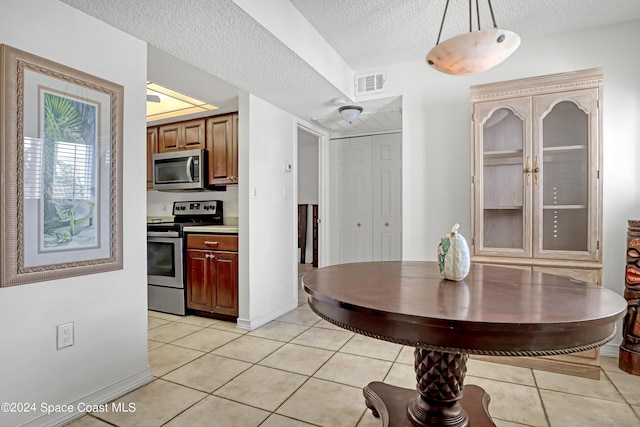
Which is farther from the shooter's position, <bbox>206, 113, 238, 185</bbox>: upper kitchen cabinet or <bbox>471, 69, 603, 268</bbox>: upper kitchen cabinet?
<bbox>206, 113, 238, 185</bbox>: upper kitchen cabinet

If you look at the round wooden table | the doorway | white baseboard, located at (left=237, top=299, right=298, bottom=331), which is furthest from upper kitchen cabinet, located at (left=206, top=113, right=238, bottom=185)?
the doorway

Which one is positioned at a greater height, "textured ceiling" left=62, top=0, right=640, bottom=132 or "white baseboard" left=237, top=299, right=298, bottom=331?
"textured ceiling" left=62, top=0, right=640, bottom=132

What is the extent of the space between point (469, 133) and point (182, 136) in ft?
9.96

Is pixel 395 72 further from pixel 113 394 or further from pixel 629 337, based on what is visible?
pixel 113 394

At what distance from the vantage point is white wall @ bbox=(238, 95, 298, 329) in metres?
3.14

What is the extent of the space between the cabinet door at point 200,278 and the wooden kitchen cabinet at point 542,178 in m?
2.41

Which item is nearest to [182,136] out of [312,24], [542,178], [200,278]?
[200,278]

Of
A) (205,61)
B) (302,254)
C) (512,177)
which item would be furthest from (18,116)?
(302,254)

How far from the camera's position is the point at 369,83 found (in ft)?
10.9

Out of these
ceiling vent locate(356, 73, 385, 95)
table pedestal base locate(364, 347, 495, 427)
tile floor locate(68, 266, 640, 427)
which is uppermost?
ceiling vent locate(356, 73, 385, 95)

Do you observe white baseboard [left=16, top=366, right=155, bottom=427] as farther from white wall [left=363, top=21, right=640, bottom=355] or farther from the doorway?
the doorway

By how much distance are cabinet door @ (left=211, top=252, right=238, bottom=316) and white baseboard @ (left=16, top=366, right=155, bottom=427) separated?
1162 mm

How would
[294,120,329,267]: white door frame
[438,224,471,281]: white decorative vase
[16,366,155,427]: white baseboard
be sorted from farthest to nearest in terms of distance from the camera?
[294,120,329,267]: white door frame, [16,366,155,427]: white baseboard, [438,224,471,281]: white decorative vase

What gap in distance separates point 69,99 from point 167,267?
2.17 metres
